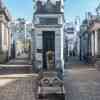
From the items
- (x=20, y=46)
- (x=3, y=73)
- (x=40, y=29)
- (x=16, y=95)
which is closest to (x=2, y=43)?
(x=40, y=29)

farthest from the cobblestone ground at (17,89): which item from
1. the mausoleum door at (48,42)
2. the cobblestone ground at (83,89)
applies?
the mausoleum door at (48,42)

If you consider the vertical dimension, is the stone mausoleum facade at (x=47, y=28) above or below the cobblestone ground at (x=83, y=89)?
above

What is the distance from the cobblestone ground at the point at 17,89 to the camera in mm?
4352

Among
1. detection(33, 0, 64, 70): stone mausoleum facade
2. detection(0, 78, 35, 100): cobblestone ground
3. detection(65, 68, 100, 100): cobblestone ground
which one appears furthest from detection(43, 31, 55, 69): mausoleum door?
detection(0, 78, 35, 100): cobblestone ground

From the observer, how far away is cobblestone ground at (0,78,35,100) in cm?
435

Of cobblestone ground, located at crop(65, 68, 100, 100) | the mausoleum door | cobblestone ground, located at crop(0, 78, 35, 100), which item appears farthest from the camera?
the mausoleum door

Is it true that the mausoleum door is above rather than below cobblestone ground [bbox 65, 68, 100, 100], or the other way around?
above

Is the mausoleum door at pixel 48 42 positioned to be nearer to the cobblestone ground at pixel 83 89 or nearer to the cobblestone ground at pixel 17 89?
the cobblestone ground at pixel 83 89

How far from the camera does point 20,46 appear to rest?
58.1 feet

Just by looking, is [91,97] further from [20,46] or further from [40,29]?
[20,46]

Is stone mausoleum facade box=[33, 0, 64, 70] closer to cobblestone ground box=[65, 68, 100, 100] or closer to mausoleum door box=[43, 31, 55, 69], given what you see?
mausoleum door box=[43, 31, 55, 69]

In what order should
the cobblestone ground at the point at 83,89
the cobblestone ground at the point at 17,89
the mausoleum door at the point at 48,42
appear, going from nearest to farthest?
the cobblestone ground at the point at 17,89 < the cobblestone ground at the point at 83,89 < the mausoleum door at the point at 48,42

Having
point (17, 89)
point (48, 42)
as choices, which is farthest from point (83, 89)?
point (48, 42)

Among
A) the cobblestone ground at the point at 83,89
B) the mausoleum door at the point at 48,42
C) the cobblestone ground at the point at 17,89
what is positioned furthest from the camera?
the mausoleum door at the point at 48,42
